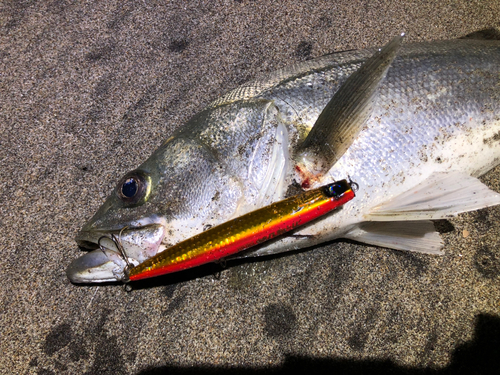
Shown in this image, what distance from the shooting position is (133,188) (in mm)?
1546

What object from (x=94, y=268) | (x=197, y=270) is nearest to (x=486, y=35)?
(x=197, y=270)

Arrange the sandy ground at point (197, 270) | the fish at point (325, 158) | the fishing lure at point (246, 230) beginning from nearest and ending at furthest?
the fishing lure at point (246, 230), the fish at point (325, 158), the sandy ground at point (197, 270)

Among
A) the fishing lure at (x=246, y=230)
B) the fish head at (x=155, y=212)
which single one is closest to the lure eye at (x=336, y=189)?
the fishing lure at (x=246, y=230)

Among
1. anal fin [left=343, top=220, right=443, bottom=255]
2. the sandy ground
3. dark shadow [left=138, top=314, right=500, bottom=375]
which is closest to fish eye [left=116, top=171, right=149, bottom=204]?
the sandy ground

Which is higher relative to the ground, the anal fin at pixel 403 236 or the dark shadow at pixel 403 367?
the anal fin at pixel 403 236

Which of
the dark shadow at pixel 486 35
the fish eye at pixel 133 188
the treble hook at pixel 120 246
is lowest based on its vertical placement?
the treble hook at pixel 120 246

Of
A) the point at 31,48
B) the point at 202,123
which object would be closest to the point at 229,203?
the point at 202,123

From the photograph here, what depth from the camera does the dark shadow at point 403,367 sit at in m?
1.59

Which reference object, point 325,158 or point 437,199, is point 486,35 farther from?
point 325,158

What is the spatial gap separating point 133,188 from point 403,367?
1.60m

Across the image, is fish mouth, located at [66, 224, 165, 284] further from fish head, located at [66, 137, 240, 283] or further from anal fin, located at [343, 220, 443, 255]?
anal fin, located at [343, 220, 443, 255]

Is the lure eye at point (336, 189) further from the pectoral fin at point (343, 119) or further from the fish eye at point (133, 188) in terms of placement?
the fish eye at point (133, 188)

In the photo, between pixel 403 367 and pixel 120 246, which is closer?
pixel 120 246

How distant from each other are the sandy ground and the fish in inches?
12.9
